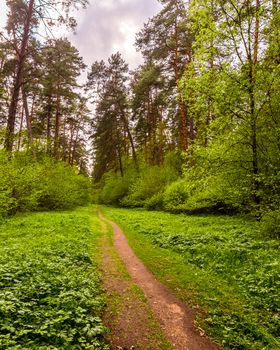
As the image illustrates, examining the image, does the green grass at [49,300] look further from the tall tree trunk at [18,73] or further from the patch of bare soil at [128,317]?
the tall tree trunk at [18,73]

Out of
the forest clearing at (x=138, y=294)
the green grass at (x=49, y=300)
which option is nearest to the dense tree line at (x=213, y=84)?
the forest clearing at (x=138, y=294)

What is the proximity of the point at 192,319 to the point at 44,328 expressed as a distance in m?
2.91

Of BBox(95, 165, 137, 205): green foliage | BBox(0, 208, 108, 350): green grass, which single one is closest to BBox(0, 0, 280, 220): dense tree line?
BBox(0, 208, 108, 350): green grass

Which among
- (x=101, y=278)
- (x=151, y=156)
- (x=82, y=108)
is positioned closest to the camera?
(x=101, y=278)

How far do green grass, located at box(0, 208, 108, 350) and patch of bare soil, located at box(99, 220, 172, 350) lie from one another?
27cm

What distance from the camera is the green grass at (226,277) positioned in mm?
4809

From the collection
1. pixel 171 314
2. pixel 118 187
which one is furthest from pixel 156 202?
pixel 171 314

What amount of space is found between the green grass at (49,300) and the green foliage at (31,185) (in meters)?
5.46

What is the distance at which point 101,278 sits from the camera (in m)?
7.08

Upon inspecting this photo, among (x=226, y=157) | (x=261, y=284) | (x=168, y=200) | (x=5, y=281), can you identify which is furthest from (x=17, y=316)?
(x=168, y=200)

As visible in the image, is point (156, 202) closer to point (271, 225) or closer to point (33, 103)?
point (271, 225)

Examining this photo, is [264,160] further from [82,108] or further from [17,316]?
[82,108]

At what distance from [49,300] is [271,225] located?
788 centimetres

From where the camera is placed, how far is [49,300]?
479 cm
